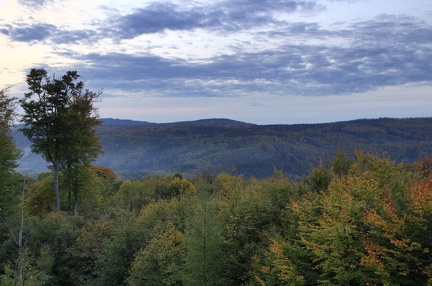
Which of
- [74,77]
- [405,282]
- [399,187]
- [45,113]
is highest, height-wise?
[74,77]

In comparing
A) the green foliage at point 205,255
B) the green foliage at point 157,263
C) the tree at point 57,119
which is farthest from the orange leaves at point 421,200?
the tree at point 57,119

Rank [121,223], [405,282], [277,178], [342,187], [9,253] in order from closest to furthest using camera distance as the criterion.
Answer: [405,282] < [342,187] < [277,178] < [121,223] < [9,253]

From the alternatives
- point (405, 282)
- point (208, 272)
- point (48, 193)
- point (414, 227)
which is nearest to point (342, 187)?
point (414, 227)

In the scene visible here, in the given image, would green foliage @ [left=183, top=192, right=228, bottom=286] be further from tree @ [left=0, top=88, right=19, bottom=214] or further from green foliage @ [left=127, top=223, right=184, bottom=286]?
tree @ [left=0, top=88, right=19, bottom=214]

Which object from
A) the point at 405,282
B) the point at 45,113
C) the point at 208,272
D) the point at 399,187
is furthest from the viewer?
the point at 45,113

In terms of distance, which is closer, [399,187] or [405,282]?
[405,282]

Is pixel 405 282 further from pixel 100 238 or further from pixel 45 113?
pixel 45 113

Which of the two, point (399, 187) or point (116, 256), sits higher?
point (399, 187)

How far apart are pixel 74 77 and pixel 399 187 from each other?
95.9 feet

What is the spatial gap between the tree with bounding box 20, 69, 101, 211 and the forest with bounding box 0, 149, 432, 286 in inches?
136

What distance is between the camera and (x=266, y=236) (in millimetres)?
18453

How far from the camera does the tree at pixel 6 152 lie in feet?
102

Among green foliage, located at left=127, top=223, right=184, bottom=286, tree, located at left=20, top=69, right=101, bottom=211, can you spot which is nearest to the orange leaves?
green foliage, located at left=127, top=223, right=184, bottom=286

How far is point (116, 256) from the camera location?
23547 millimetres
